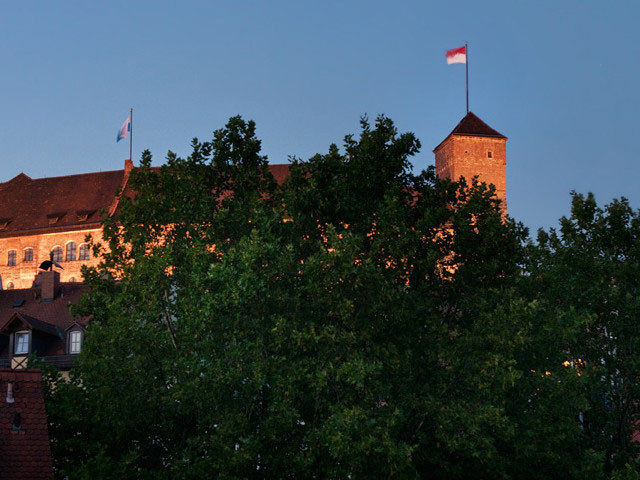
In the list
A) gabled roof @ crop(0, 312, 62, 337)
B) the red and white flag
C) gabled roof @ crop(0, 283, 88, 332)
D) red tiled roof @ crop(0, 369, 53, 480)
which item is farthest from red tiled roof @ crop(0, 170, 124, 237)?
red tiled roof @ crop(0, 369, 53, 480)

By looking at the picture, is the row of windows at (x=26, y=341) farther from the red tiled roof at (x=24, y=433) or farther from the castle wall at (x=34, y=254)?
the castle wall at (x=34, y=254)

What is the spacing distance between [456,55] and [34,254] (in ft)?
128

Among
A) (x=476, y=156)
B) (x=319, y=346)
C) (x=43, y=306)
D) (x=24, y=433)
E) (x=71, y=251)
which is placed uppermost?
(x=476, y=156)

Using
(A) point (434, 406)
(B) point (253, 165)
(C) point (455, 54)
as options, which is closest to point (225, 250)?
(B) point (253, 165)

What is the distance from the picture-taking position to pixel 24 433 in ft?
58.4

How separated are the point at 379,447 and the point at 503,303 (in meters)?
6.94

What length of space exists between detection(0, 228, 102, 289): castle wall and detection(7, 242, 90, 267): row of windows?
0.54ft

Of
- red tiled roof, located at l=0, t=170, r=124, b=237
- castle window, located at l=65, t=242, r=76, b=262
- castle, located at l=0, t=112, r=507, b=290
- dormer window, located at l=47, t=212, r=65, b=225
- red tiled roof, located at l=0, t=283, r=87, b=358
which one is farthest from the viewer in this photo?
dormer window, located at l=47, t=212, r=65, b=225

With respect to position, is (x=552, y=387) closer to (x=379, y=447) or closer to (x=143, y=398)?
(x=379, y=447)

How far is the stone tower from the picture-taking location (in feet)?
243

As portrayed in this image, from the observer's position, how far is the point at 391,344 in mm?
21953

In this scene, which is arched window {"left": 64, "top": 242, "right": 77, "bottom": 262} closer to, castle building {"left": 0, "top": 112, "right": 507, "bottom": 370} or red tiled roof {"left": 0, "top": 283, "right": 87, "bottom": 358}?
castle building {"left": 0, "top": 112, "right": 507, "bottom": 370}

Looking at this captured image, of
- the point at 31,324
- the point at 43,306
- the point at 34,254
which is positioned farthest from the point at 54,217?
the point at 31,324

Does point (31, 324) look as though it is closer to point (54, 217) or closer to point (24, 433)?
point (24, 433)
